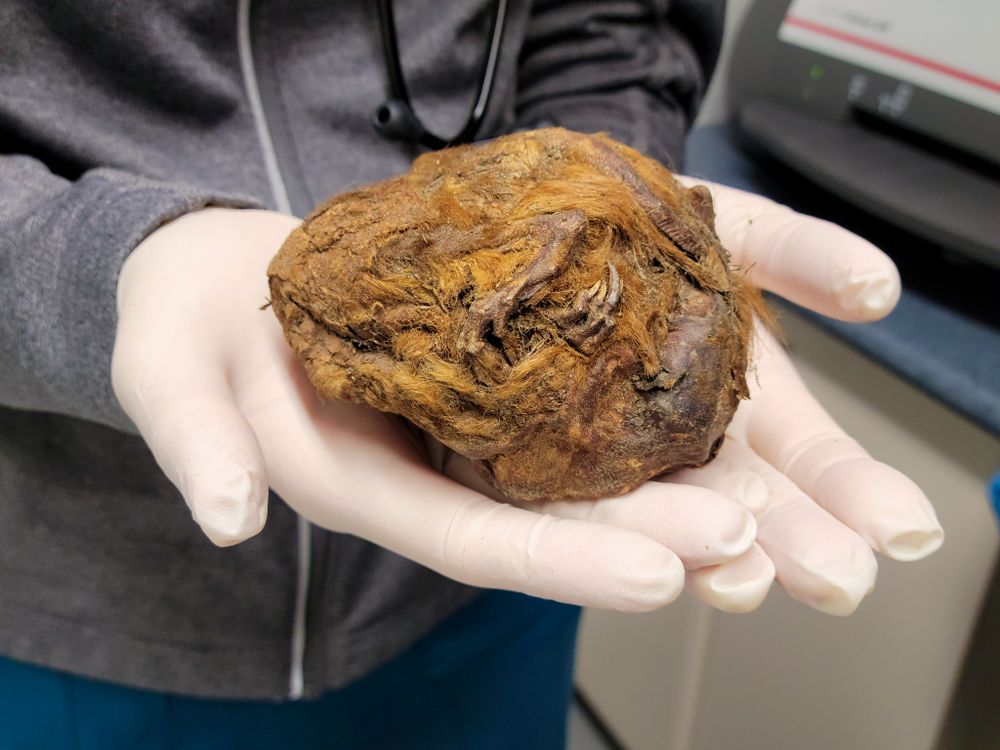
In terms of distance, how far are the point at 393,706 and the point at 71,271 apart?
0.71 metres

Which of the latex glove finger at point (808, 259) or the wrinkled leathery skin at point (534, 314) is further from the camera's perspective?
the latex glove finger at point (808, 259)

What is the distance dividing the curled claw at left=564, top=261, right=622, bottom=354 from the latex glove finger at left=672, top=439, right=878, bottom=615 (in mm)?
214

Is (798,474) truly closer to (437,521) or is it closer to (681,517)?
(681,517)

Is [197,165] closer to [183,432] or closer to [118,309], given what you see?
[118,309]

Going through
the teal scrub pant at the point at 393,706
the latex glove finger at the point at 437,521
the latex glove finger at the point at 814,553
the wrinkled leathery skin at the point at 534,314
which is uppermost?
the wrinkled leathery skin at the point at 534,314

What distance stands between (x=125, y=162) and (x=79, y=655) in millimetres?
536

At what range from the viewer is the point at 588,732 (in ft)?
4.91

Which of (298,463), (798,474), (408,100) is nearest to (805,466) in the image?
(798,474)

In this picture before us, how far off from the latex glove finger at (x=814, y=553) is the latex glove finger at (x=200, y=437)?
0.40 meters

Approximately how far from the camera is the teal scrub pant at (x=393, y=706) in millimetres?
942

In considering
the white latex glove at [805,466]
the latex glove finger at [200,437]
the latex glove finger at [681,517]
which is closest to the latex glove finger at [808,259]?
the white latex glove at [805,466]

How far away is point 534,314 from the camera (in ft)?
2.10

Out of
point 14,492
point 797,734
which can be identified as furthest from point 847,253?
point 14,492

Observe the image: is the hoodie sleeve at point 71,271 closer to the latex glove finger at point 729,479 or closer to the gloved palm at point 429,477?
the gloved palm at point 429,477
